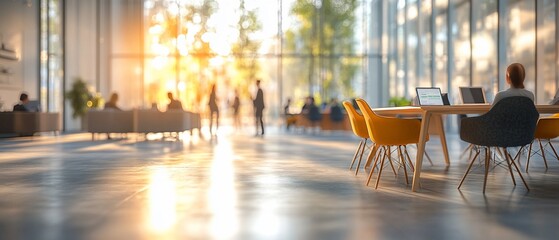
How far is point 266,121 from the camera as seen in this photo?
23359mm

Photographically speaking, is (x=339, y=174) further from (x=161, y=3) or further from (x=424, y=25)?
(x=161, y=3)

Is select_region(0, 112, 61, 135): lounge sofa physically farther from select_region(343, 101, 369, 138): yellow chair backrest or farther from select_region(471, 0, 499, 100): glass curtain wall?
select_region(471, 0, 499, 100): glass curtain wall

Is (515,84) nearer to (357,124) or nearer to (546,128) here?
(357,124)

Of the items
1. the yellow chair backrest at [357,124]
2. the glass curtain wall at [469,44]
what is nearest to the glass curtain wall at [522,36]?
the glass curtain wall at [469,44]

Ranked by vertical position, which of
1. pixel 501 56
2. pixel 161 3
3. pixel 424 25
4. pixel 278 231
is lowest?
pixel 278 231

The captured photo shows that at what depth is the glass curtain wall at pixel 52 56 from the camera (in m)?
17.2

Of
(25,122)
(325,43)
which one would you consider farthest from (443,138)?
(325,43)

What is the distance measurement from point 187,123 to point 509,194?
981cm

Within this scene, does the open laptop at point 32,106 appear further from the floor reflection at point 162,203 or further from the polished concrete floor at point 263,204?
the floor reflection at point 162,203

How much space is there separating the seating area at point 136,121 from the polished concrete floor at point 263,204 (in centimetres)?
573

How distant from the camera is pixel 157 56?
22.1m

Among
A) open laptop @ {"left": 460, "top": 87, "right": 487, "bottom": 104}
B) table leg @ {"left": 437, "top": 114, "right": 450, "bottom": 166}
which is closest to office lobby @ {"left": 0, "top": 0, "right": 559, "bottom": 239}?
table leg @ {"left": 437, "top": 114, "right": 450, "bottom": 166}

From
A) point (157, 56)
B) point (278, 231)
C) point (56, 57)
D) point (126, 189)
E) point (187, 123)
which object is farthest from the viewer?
point (157, 56)

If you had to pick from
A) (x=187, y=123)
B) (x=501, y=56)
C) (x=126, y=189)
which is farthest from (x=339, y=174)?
(x=501, y=56)
